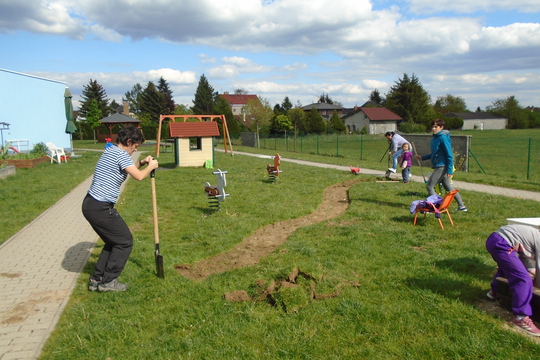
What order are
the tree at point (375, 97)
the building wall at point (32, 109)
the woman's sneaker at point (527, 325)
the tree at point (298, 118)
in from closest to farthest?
the woman's sneaker at point (527, 325) < the building wall at point (32, 109) < the tree at point (298, 118) < the tree at point (375, 97)

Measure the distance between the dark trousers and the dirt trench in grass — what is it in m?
0.91

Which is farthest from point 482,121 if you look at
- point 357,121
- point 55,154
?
point 55,154

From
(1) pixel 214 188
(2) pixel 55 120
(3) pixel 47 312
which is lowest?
(3) pixel 47 312

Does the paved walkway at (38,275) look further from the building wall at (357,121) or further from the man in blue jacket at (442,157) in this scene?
the building wall at (357,121)

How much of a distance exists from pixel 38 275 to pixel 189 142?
13331 millimetres

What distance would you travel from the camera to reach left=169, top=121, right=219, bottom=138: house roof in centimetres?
1849

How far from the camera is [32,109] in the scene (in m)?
25.5

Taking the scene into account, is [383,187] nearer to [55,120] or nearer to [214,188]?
[214,188]

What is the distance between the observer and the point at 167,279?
534cm

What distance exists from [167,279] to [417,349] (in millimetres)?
3023

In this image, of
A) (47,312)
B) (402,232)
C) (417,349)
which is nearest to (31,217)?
(47,312)

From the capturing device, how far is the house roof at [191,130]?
60.7 feet

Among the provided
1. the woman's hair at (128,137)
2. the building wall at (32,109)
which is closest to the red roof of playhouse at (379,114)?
the building wall at (32,109)

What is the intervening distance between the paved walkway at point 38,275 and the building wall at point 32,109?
17617 millimetres
